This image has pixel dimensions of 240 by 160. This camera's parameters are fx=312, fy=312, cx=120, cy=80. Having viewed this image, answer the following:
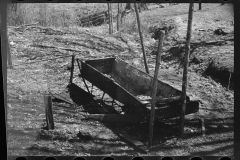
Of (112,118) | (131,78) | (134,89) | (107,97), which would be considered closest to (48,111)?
(112,118)

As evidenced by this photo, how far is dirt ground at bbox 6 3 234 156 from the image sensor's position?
6715mm

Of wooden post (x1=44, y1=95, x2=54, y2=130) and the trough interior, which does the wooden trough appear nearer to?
the trough interior

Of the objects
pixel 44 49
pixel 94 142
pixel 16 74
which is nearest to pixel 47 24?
pixel 44 49

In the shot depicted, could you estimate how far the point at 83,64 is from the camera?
29.9ft

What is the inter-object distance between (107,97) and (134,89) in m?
0.83

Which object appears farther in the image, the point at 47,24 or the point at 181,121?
the point at 47,24

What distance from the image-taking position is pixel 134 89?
354 inches

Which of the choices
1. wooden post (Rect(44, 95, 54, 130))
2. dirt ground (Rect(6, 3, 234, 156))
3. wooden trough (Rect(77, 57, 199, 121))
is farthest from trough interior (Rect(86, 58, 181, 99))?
wooden post (Rect(44, 95, 54, 130))

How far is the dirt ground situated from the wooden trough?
618mm

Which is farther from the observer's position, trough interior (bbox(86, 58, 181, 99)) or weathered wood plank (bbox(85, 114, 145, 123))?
trough interior (bbox(86, 58, 181, 99))

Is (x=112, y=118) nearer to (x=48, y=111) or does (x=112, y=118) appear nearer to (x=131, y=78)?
(x=48, y=111)

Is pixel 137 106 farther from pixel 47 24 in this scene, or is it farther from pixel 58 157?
pixel 47 24

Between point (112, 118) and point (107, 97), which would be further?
point (107, 97)

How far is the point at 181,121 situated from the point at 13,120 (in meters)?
3.83
